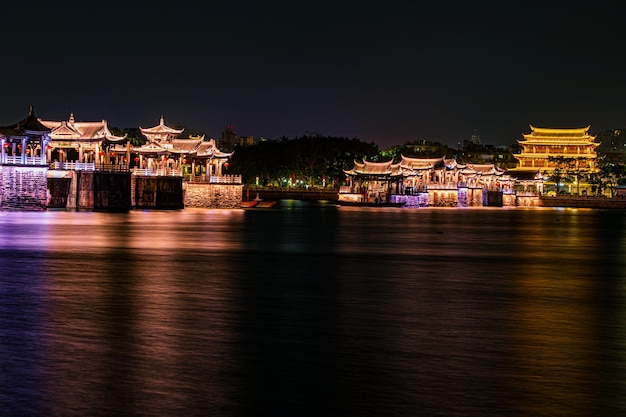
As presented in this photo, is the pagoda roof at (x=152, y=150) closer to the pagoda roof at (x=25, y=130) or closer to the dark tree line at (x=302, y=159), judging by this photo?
the pagoda roof at (x=25, y=130)

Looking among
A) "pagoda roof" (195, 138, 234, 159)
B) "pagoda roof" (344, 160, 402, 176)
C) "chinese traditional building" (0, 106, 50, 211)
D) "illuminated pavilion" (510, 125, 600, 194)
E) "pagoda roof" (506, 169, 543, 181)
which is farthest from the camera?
"illuminated pavilion" (510, 125, 600, 194)

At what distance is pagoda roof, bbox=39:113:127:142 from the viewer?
186 ft

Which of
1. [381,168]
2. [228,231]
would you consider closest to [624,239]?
[228,231]

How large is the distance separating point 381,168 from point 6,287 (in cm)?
7545

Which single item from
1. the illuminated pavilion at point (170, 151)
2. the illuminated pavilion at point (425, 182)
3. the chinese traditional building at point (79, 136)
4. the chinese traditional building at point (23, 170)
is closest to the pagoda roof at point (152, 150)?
the illuminated pavilion at point (170, 151)

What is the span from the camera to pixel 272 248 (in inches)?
1104

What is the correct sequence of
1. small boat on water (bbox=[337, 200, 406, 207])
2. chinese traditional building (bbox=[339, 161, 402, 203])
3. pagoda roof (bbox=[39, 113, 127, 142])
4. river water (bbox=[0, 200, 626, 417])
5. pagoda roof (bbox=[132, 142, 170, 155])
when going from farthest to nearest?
small boat on water (bbox=[337, 200, 406, 207]) < chinese traditional building (bbox=[339, 161, 402, 203]) < pagoda roof (bbox=[132, 142, 170, 155]) < pagoda roof (bbox=[39, 113, 127, 142]) < river water (bbox=[0, 200, 626, 417])

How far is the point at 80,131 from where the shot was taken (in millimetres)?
58375

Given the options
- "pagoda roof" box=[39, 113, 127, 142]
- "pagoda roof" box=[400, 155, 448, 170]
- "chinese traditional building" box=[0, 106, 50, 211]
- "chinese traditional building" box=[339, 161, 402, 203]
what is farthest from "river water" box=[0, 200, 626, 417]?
"pagoda roof" box=[400, 155, 448, 170]

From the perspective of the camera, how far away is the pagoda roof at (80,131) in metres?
56.6

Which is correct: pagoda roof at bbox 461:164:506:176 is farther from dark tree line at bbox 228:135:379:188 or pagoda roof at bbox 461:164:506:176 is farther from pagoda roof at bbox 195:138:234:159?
pagoda roof at bbox 195:138:234:159

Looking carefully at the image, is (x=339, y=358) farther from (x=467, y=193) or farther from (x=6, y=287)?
(x=467, y=193)

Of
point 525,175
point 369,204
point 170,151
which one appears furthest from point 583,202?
point 170,151

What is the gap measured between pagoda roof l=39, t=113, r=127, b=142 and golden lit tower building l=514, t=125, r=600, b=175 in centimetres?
7717
